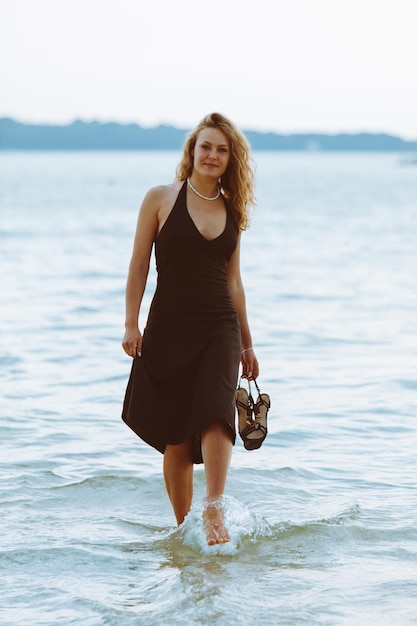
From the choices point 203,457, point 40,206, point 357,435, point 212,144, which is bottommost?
point 40,206

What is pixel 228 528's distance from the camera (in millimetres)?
5156

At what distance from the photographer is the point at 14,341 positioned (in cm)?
1206

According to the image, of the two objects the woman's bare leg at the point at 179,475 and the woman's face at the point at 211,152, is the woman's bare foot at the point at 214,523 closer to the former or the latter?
the woman's bare leg at the point at 179,475

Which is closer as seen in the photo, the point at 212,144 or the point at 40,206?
the point at 212,144

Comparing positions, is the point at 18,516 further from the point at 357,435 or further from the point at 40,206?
the point at 40,206

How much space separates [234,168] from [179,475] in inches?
57.9

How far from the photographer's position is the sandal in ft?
16.8

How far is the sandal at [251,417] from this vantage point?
16.8 feet

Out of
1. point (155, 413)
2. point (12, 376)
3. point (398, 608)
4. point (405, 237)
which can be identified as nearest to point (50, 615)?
point (155, 413)

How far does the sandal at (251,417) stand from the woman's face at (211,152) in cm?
104

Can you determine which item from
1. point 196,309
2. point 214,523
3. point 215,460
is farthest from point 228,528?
point 196,309

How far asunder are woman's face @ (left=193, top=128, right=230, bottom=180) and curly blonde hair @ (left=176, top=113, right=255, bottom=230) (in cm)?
3

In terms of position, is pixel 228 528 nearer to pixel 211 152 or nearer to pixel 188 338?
pixel 188 338

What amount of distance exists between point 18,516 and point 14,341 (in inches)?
253
